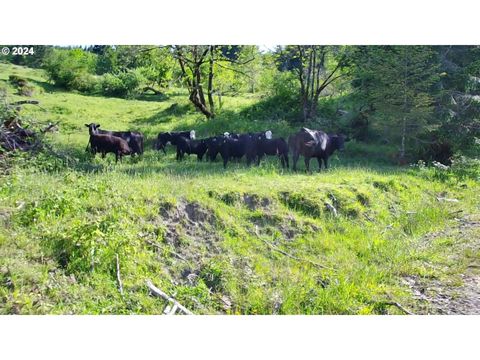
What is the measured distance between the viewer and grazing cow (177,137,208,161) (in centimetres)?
1577

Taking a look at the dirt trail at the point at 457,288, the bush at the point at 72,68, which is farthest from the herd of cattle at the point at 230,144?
the dirt trail at the point at 457,288

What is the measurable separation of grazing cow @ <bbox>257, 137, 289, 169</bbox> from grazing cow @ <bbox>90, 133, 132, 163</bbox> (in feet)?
13.2

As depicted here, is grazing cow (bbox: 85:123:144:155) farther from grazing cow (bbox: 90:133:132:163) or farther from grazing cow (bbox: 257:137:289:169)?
grazing cow (bbox: 257:137:289:169)

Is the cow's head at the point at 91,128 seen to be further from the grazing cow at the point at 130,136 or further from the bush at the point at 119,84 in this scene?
the bush at the point at 119,84

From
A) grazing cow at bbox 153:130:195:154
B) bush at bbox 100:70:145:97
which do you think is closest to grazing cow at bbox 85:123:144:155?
grazing cow at bbox 153:130:195:154

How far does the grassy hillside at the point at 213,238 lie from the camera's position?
671cm

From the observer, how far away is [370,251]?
29.8 ft

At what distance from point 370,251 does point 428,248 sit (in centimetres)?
123

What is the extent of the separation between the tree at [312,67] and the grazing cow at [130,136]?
732 cm

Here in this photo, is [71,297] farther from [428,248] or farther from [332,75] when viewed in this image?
[332,75]

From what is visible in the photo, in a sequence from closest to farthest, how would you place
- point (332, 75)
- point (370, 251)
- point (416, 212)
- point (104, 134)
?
point (370, 251) < point (416, 212) < point (104, 134) < point (332, 75)

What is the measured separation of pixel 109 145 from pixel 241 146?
3965 millimetres
